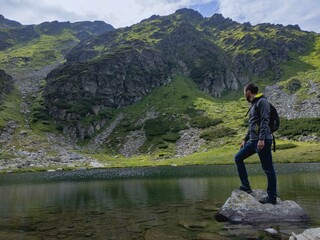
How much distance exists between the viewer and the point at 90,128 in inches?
6959

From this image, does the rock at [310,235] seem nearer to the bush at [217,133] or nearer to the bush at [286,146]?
the bush at [286,146]

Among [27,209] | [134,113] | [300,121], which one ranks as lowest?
[27,209]

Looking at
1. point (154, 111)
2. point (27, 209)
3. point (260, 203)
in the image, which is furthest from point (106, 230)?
point (154, 111)

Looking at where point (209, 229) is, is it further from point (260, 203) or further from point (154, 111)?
point (154, 111)

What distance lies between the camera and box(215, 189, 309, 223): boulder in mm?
15633

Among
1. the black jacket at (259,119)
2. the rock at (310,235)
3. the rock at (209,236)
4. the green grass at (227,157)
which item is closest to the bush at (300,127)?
→ the green grass at (227,157)

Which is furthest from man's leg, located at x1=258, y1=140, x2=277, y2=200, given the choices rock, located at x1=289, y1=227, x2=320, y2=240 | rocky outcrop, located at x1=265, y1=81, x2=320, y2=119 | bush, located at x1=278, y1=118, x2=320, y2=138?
rocky outcrop, located at x1=265, y1=81, x2=320, y2=119

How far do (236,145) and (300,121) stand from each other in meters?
34.4

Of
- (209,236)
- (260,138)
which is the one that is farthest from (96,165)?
(209,236)

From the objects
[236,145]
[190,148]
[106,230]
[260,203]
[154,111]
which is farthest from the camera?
[154,111]

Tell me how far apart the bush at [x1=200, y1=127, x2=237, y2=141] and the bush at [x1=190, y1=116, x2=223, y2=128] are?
818 centimetres

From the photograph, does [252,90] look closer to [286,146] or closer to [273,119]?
[273,119]

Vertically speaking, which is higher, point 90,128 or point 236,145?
point 90,128

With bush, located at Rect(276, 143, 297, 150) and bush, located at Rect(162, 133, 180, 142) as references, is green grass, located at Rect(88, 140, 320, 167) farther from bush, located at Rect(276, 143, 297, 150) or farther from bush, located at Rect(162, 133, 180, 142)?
bush, located at Rect(162, 133, 180, 142)
